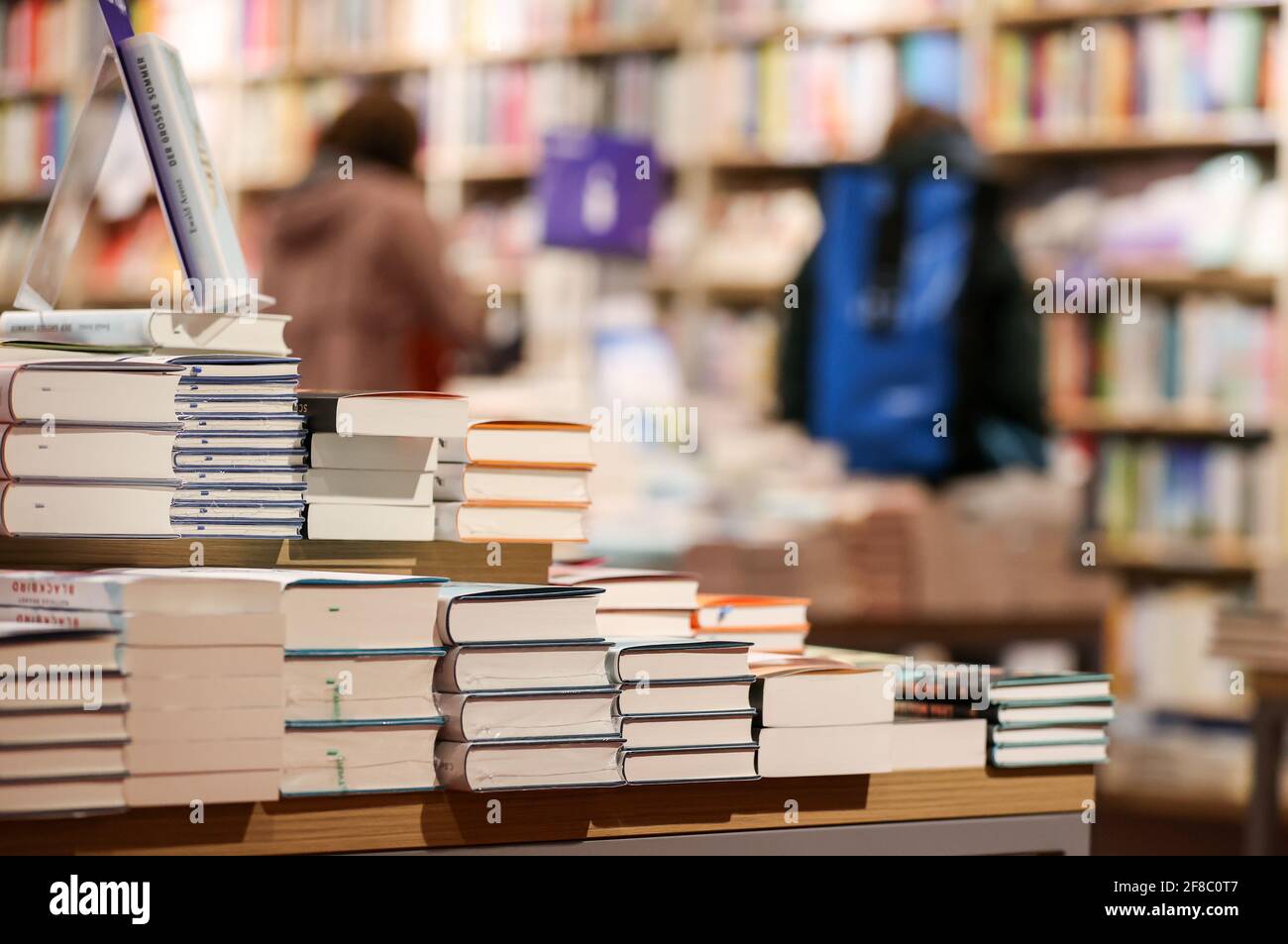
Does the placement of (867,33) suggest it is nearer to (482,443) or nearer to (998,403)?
(998,403)

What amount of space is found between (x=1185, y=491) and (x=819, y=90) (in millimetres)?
1669

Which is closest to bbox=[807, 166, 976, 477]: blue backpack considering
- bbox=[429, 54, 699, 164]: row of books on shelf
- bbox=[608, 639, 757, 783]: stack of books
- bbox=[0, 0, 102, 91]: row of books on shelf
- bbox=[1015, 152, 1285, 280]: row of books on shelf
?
bbox=[1015, 152, 1285, 280]: row of books on shelf

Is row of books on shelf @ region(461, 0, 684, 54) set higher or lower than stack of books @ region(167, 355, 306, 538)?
higher

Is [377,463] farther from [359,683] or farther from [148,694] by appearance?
[148,694]

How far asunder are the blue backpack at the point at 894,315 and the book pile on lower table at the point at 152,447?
114 inches

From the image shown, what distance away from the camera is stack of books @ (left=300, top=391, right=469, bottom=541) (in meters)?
1.66

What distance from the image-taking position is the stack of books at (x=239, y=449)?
5.32ft

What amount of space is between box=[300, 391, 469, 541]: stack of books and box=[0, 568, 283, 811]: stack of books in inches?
10.4

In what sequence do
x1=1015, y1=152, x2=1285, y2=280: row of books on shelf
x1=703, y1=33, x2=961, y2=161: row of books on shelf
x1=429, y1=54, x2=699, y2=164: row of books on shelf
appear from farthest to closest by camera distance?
x1=429, y1=54, x2=699, y2=164: row of books on shelf, x1=703, y1=33, x2=961, y2=161: row of books on shelf, x1=1015, y1=152, x2=1285, y2=280: row of books on shelf

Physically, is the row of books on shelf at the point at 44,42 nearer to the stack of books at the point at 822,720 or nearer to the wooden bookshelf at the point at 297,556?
the wooden bookshelf at the point at 297,556

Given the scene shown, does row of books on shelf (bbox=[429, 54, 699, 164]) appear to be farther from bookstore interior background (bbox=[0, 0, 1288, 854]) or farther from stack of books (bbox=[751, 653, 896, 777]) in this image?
stack of books (bbox=[751, 653, 896, 777])

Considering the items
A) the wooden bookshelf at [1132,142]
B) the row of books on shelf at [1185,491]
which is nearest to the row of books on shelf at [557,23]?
the wooden bookshelf at [1132,142]

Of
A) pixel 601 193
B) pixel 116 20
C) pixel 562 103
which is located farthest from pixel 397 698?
pixel 562 103
